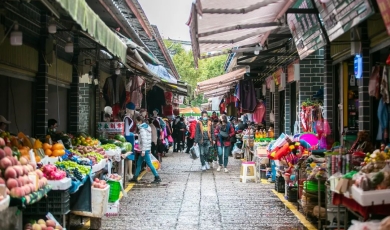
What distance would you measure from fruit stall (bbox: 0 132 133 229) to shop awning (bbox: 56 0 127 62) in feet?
5.94

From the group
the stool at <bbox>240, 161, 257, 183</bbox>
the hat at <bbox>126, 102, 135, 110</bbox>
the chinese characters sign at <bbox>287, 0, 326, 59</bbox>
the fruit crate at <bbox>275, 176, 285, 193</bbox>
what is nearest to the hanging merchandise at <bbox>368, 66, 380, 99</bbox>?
the chinese characters sign at <bbox>287, 0, 326, 59</bbox>

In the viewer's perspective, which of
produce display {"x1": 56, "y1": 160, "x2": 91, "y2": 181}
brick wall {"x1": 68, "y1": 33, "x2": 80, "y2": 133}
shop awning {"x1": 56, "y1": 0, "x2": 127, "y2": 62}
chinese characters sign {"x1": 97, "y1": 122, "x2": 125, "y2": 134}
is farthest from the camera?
chinese characters sign {"x1": 97, "y1": 122, "x2": 125, "y2": 134}

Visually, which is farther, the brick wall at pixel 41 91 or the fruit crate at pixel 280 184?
the fruit crate at pixel 280 184

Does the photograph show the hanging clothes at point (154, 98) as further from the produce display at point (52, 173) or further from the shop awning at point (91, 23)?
the produce display at point (52, 173)

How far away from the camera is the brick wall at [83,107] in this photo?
48.5 feet

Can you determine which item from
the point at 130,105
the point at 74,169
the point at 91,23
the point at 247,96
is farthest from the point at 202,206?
the point at 247,96

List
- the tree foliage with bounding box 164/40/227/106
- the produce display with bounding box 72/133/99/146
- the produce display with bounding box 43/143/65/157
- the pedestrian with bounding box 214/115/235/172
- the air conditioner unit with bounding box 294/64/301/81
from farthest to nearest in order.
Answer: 1. the tree foliage with bounding box 164/40/227/106
2. the pedestrian with bounding box 214/115/235/172
3. the air conditioner unit with bounding box 294/64/301/81
4. the produce display with bounding box 72/133/99/146
5. the produce display with bounding box 43/143/65/157

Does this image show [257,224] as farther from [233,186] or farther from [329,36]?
[233,186]

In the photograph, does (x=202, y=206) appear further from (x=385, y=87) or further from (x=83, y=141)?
(x=385, y=87)

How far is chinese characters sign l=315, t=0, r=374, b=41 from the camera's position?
7191 mm

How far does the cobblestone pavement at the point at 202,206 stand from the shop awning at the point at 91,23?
3.14 meters

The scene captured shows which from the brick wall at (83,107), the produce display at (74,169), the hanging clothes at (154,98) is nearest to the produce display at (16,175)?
the produce display at (74,169)

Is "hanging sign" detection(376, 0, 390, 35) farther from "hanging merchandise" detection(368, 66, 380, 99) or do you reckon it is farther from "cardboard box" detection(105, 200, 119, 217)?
"cardboard box" detection(105, 200, 119, 217)

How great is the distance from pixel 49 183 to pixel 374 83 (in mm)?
5721
